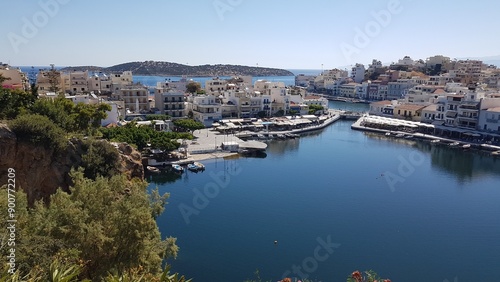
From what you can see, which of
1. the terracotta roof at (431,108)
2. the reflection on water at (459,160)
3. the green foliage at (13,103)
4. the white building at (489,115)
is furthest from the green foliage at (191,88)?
the green foliage at (13,103)

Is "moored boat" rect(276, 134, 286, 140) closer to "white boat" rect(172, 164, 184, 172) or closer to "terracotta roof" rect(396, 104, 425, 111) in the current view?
"white boat" rect(172, 164, 184, 172)

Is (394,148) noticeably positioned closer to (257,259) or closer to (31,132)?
(257,259)

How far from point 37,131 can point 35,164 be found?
1.33 metres

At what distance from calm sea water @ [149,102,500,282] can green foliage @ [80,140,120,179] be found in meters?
3.41

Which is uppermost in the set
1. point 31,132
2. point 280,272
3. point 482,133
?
point 31,132

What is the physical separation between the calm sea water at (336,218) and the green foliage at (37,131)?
574cm

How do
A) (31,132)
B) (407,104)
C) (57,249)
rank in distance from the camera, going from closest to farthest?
(57,249)
(31,132)
(407,104)

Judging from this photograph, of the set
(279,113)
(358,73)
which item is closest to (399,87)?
(358,73)

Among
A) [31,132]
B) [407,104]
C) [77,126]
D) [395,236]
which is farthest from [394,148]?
[31,132]

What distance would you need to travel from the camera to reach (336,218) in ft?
59.6

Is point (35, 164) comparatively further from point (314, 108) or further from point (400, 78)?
point (400, 78)

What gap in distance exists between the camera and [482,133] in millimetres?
35875

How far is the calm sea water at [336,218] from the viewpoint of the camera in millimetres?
13891

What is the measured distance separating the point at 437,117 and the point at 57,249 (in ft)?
139
